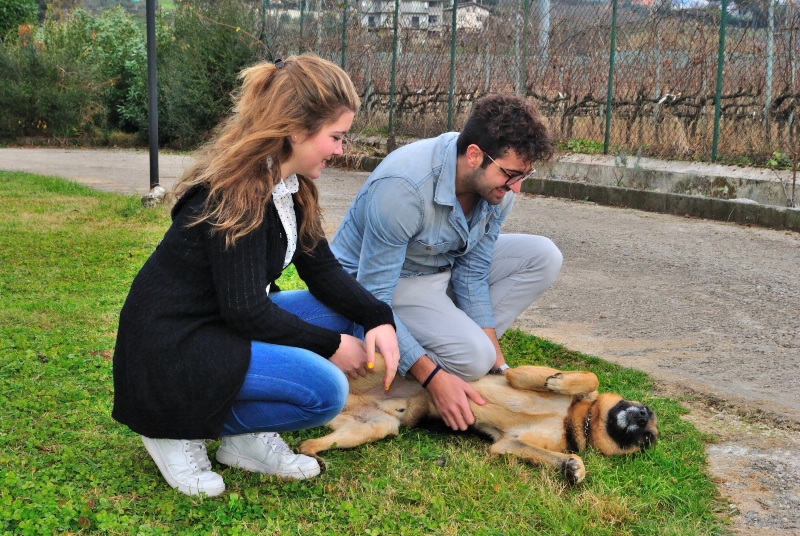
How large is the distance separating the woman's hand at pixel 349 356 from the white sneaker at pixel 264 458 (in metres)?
0.39

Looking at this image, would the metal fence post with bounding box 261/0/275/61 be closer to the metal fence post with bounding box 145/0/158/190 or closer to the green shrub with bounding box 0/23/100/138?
the green shrub with bounding box 0/23/100/138

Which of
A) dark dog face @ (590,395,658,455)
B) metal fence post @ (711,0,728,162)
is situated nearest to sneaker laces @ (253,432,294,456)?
dark dog face @ (590,395,658,455)

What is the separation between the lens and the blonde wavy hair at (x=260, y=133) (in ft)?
9.01

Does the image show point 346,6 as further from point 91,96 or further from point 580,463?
point 580,463

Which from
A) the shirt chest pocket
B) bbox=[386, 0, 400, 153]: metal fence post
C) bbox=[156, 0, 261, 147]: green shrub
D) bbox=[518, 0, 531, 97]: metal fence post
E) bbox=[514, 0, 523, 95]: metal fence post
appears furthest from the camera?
bbox=[156, 0, 261, 147]: green shrub

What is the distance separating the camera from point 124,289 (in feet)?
18.7

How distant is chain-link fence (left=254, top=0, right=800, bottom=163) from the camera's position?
368 inches

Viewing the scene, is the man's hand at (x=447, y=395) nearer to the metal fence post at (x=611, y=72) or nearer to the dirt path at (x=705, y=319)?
the dirt path at (x=705, y=319)

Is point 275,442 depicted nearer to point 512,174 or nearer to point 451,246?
point 451,246

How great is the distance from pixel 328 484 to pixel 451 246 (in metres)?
1.27

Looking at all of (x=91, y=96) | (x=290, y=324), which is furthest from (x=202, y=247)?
(x=91, y=96)

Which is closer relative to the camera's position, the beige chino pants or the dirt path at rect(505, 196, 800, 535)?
the dirt path at rect(505, 196, 800, 535)

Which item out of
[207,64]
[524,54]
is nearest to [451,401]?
[524,54]

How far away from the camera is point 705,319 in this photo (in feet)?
18.1
